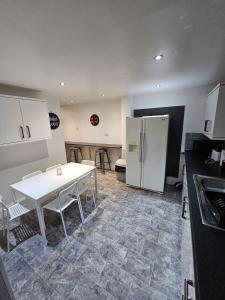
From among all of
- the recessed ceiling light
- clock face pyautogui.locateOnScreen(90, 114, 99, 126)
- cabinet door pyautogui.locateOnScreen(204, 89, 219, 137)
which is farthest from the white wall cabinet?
cabinet door pyautogui.locateOnScreen(204, 89, 219, 137)

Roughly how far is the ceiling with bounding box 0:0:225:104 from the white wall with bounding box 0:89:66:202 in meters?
1.38

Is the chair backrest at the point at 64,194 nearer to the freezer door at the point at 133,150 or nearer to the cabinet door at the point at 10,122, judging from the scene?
the cabinet door at the point at 10,122

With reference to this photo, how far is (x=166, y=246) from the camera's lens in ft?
5.69

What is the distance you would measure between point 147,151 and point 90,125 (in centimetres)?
253

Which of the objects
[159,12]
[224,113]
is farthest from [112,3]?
[224,113]

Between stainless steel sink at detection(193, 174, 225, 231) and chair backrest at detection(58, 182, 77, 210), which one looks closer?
stainless steel sink at detection(193, 174, 225, 231)

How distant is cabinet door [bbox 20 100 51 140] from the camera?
7.93ft

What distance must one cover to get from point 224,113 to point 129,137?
170 centimetres

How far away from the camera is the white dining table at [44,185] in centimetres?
171

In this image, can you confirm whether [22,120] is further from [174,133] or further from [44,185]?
Answer: [174,133]

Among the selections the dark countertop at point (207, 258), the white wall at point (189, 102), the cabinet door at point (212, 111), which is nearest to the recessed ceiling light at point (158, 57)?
the cabinet door at point (212, 111)

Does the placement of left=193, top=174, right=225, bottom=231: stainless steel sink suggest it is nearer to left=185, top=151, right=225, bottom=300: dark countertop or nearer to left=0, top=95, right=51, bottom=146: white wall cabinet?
left=185, top=151, right=225, bottom=300: dark countertop

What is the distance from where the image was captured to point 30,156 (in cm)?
285

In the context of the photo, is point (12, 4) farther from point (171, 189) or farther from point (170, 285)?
point (171, 189)
